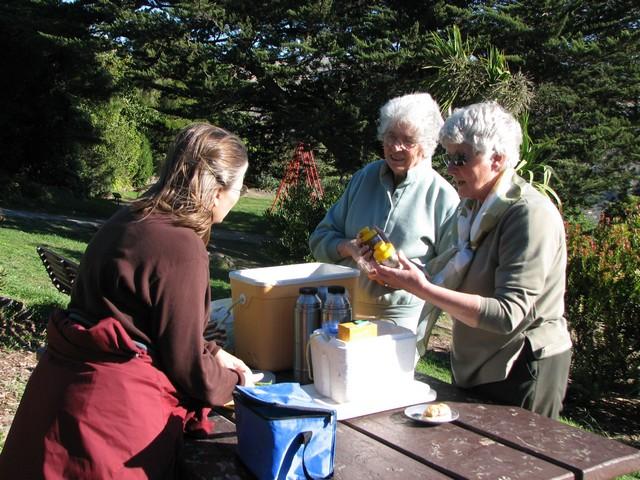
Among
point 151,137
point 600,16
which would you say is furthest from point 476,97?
point 151,137

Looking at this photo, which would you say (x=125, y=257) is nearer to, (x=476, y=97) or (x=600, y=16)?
(x=476, y=97)

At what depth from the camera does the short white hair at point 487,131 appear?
86.8 inches

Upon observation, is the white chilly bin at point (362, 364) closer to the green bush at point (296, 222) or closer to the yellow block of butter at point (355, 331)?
the yellow block of butter at point (355, 331)

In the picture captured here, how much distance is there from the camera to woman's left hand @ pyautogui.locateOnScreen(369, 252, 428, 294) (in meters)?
2.16

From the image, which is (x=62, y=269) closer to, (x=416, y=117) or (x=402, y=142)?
(x=402, y=142)

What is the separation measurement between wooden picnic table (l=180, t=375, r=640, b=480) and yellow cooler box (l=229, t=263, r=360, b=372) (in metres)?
0.39

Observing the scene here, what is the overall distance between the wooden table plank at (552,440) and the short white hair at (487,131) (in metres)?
0.82

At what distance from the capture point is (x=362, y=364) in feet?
6.78

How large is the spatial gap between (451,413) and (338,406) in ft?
1.15

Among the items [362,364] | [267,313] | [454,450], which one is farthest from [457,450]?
[267,313]

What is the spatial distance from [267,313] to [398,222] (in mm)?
797

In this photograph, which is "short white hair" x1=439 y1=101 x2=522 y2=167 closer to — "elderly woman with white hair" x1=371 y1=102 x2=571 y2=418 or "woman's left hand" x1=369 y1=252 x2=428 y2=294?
"elderly woman with white hair" x1=371 y1=102 x2=571 y2=418

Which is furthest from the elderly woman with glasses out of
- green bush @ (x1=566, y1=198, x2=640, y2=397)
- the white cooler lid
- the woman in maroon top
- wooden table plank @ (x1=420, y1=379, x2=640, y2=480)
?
green bush @ (x1=566, y1=198, x2=640, y2=397)

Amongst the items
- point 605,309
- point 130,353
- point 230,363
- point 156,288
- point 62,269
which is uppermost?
point 156,288
